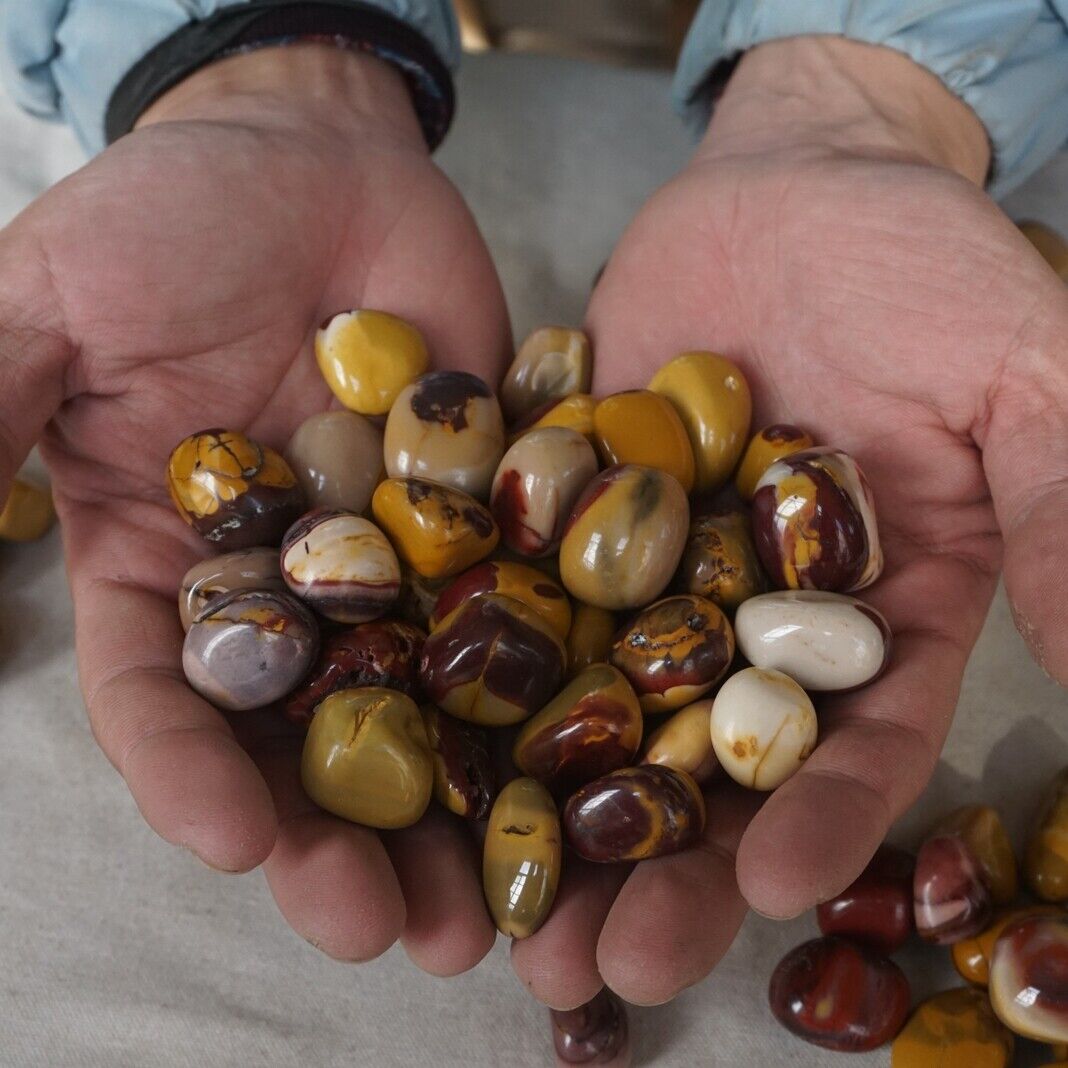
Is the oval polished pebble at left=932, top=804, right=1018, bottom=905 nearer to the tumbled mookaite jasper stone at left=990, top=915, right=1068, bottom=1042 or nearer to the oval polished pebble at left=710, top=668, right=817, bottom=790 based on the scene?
the tumbled mookaite jasper stone at left=990, top=915, right=1068, bottom=1042

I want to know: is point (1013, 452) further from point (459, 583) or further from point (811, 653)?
point (459, 583)

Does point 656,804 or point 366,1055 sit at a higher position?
point 656,804

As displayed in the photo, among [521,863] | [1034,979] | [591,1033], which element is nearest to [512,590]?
[521,863]

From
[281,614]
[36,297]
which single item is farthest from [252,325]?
[281,614]

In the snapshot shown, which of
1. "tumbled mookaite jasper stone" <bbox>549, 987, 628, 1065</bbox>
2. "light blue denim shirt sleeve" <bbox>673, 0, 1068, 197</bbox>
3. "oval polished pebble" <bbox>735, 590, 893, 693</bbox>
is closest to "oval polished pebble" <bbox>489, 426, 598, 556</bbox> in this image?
"oval polished pebble" <bbox>735, 590, 893, 693</bbox>

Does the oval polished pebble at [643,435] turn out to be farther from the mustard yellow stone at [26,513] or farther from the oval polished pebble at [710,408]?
the mustard yellow stone at [26,513]

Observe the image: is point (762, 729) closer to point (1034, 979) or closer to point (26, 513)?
point (1034, 979)
